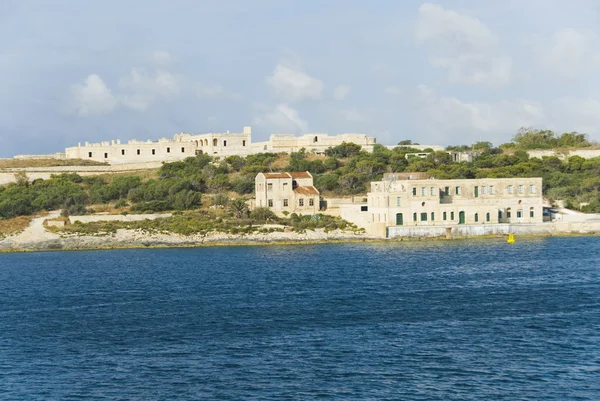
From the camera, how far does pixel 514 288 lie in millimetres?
41219

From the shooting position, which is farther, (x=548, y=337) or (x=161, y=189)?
(x=161, y=189)

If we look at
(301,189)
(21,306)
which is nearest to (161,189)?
(301,189)

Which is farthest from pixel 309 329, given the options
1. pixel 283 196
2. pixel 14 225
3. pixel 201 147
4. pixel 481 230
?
pixel 201 147

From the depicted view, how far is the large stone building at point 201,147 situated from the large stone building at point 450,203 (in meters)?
35.3

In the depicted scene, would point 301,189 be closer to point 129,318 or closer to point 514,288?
point 514,288

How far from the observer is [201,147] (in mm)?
105250

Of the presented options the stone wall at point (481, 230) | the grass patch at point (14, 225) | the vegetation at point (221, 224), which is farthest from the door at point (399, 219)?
the grass patch at point (14, 225)

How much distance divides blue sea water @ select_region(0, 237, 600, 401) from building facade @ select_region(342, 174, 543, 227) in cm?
1256

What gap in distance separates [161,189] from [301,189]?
13.7m

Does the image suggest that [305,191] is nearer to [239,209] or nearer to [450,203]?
[239,209]

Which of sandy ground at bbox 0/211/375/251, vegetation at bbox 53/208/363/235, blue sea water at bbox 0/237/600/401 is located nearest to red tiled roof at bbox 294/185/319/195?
vegetation at bbox 53/208/363/235

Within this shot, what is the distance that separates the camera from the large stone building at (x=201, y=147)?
10181 cm

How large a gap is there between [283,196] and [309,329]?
42461 mm

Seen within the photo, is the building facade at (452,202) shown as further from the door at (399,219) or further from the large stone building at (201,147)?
the large stone building at (201,147)
